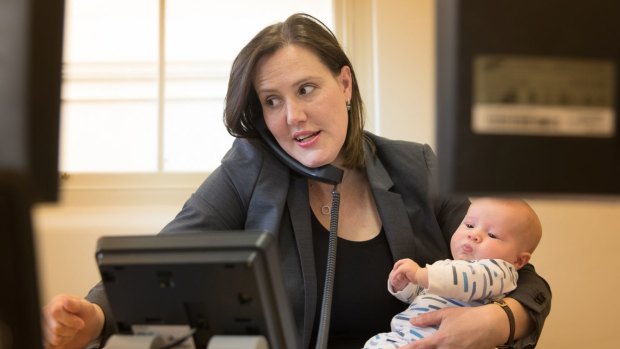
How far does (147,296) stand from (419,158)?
1.04 m

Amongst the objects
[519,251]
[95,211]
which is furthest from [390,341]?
[95,211]

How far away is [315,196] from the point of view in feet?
5.31

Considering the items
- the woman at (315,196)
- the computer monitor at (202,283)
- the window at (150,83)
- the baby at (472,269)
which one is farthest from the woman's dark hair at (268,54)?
the computer monitor at (202,283)

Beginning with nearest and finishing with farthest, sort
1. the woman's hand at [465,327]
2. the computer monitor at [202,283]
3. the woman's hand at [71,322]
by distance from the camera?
the computer monitor at [202,283], the woman's hand at [71,322], the woman's hand at [465,327]

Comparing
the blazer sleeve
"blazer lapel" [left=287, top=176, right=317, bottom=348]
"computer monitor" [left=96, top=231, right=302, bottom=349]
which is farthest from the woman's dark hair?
"computer monitor" [left=96, top=231, right=302, bottom=349]

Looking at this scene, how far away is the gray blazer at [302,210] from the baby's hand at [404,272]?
0.23 metres

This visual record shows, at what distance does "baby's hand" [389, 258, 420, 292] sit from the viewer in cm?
122

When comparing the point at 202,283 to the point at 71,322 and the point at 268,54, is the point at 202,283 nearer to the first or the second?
the point at 71,322

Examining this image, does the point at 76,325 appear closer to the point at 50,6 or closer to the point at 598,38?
the point at 50,6

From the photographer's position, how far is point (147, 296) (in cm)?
78

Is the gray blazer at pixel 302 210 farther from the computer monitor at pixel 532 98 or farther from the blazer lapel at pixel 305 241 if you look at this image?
the computer monitor at pixel 532 98

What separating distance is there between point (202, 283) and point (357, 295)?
813mm

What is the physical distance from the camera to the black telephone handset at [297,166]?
1.47m

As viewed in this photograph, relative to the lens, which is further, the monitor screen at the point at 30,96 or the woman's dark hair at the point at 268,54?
the woman's dark hair at the point at 268,54
